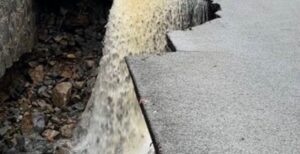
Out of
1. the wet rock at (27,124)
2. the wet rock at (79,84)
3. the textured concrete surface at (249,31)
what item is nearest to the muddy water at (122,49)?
the textured concrete surface at (249,31)

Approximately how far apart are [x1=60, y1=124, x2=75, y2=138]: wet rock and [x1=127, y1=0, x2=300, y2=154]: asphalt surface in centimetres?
172

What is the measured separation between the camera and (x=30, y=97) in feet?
15.2

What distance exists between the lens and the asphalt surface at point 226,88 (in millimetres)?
1983

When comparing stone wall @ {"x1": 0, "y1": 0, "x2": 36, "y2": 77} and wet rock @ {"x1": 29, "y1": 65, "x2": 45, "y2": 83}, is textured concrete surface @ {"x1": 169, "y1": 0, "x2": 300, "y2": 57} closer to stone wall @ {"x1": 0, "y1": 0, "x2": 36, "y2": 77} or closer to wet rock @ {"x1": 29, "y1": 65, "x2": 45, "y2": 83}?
stone wall @ {"x1": 0, "y1": 0, "x2": 36, "y2": 77}

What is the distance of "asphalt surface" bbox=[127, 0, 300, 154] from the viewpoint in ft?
6.51

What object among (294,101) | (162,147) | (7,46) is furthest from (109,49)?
(162,147)

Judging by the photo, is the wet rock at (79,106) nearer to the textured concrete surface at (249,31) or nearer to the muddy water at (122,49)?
the muddy water at (122,49)

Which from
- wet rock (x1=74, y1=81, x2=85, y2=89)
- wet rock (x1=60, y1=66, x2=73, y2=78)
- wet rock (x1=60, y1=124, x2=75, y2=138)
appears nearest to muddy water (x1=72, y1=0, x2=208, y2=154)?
wet rock (x1=60, y1=124, x2=75, y2=138)

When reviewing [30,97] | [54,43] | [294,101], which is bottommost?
[30,97]

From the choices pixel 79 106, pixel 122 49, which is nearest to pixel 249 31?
pixel 122 49

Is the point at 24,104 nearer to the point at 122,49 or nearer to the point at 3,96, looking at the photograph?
the point at 3,96

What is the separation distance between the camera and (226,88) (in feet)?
8.03

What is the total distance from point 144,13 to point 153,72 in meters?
1.54

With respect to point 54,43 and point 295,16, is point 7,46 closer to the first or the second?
point 54,43
